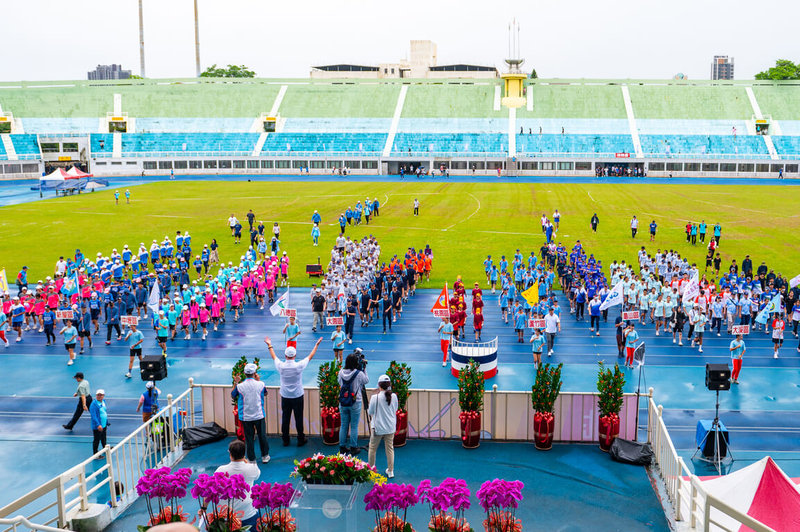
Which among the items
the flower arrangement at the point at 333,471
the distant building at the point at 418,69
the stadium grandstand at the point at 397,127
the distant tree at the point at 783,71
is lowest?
the flower arrangement at the point at 333,471

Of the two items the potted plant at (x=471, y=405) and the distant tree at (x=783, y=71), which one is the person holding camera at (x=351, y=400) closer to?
the potted plant at (x=471, y=405)

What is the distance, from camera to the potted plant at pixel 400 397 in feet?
38.4

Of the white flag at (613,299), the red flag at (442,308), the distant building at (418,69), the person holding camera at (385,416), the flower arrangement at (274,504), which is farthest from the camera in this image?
the distant building at (418,69)

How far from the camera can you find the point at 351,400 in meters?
11.0

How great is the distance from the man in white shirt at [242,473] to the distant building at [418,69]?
149946 mm

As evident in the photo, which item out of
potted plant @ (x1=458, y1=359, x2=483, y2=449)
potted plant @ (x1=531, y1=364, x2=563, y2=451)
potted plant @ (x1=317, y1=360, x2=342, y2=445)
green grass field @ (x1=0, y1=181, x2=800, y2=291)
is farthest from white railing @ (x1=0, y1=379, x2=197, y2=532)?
green grass field @ (x1=0, y1=181, x2=800, y2=291)

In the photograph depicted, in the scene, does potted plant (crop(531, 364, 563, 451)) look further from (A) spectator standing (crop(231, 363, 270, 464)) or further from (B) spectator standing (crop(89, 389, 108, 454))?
(B) spectator standing (crop(89, 389, 108, 454))

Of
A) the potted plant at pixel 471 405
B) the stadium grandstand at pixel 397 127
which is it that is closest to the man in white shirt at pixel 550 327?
the potted plant at pixel 471 405

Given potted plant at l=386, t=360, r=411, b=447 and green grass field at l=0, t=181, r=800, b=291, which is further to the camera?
green grass field at l=0, t=181, r=800, b=291

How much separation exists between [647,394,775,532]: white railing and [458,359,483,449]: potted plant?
115 inches

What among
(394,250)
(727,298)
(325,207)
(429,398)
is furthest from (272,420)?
(325,207)

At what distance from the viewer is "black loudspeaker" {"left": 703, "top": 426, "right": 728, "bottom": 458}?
1226 centimetres

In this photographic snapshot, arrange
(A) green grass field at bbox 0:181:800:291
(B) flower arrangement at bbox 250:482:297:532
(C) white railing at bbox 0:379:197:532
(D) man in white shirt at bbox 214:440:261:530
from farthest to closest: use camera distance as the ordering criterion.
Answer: (A) green grass field at bbox 0:181:800:291
(C) white railing at bbox 0:379:197:532
(D) man in white shirt at bbox 214:440:261:530
(B) flower arrangement at bbox 250:482:297:532

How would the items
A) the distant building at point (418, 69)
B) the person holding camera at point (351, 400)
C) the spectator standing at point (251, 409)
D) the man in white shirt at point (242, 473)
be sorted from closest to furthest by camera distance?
the man in white shirt at point (242, 473) < the spectator standing at point (251, 409) < the person holding camera at point (351, 400) < the distant building at point (418, 69)
